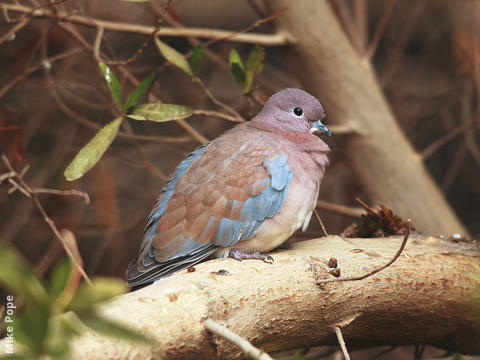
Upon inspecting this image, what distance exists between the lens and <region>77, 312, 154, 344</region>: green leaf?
73cm

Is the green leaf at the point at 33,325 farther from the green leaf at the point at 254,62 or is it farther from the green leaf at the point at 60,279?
the green leaf at the point at 254,62

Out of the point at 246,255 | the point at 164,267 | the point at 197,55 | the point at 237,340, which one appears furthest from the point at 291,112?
the point at 237,340

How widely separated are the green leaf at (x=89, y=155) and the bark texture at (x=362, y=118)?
3.56ft

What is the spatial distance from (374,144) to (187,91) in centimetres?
108

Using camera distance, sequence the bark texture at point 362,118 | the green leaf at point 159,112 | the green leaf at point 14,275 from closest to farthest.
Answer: the green leaf at point 14,275 < the green leaf at point 159,112 < the bark texture at point 362,118

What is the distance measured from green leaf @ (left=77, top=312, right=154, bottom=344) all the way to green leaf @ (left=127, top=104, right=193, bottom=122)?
3.72 ft

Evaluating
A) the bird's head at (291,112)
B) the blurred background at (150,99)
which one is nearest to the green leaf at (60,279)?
the bird's head at (291,112)

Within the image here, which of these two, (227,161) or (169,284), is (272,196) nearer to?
(227,161)

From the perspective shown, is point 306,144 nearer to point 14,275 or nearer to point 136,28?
point 136,28

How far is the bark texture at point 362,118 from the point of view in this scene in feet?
8.65

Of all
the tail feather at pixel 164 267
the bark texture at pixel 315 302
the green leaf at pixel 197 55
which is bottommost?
the bark texture at pixel 315 302

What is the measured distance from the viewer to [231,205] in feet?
5.78

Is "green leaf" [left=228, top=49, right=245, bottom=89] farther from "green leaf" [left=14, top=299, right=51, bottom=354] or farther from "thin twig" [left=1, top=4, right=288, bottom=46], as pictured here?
"green leaf" [left=14, top=299, right=51, bottom=354]

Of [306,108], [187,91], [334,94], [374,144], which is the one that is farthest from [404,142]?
[187,91]
